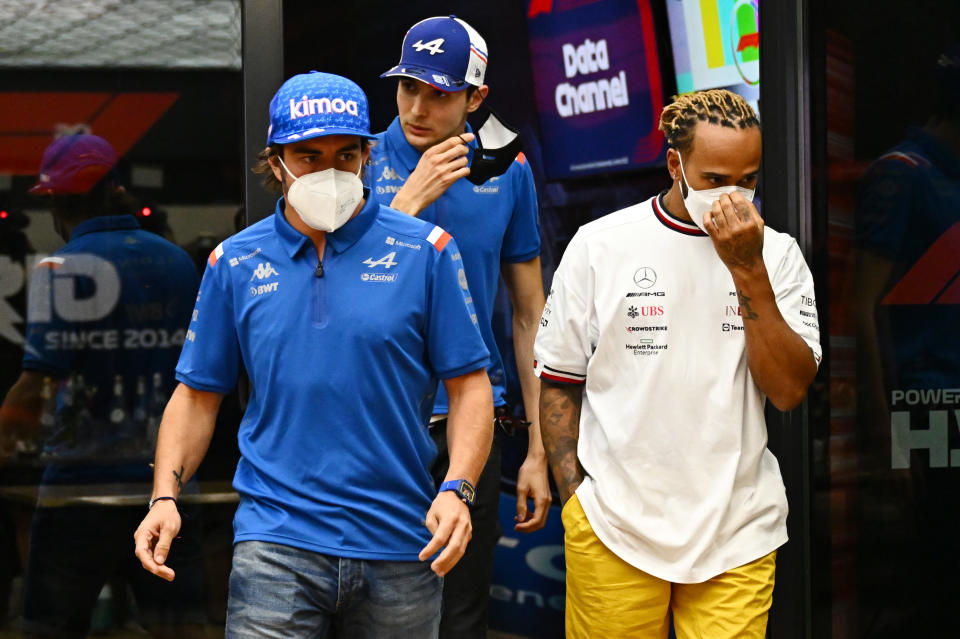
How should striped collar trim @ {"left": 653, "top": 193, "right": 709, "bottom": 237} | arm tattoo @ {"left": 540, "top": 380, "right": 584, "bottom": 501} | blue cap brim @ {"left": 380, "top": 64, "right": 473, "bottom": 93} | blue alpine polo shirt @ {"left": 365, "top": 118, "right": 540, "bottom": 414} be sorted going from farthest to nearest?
blue alpine polo shirt @ {"left": 365, "top": 118, "right": 540, "bottom": 414} → blue cap brim @ {"left": 380, "top": 64, "right": 473, "bottom": 93} → arm tattoo @ {"left": 540, "top": 380, "right": 584, "bottom": 501} → striped collar trim @ {"left": 653, "top": 193, "right": 709, "bottom": 237}

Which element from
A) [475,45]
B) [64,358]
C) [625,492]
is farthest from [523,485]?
[64,358]

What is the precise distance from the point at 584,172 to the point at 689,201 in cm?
179

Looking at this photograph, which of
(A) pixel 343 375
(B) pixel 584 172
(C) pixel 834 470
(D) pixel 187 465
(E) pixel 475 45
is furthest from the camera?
(B) pixel 584 172

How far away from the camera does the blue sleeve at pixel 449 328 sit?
292cm

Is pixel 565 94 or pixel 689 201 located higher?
pixel 565 94

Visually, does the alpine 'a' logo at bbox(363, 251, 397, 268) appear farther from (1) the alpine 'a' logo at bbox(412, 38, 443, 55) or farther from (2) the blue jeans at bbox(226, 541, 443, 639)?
(1) the alpine 'a' logo at bbox(412, 38, 443, 55)

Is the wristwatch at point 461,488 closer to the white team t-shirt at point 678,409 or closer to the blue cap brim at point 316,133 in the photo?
the white team t-shirt at point 678,409

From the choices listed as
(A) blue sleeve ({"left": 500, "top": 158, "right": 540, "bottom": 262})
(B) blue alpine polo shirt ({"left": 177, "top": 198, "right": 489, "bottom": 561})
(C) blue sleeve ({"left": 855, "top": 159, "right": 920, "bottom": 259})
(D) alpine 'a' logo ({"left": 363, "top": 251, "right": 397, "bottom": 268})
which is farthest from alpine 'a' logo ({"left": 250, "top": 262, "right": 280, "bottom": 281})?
(C) blue sleeve ({"left": 855, "top": 159, "right": 920, "bottom": 259})

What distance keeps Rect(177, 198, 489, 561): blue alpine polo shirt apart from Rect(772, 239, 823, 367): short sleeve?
0.84 m

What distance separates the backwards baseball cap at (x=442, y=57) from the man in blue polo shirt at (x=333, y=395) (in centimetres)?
74

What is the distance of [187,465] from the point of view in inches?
118

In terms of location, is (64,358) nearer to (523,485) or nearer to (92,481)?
(92,481)

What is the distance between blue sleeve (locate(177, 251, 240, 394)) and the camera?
3.00 meters

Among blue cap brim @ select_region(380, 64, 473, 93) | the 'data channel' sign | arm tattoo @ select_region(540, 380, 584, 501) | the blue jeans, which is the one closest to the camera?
the blue jeans
